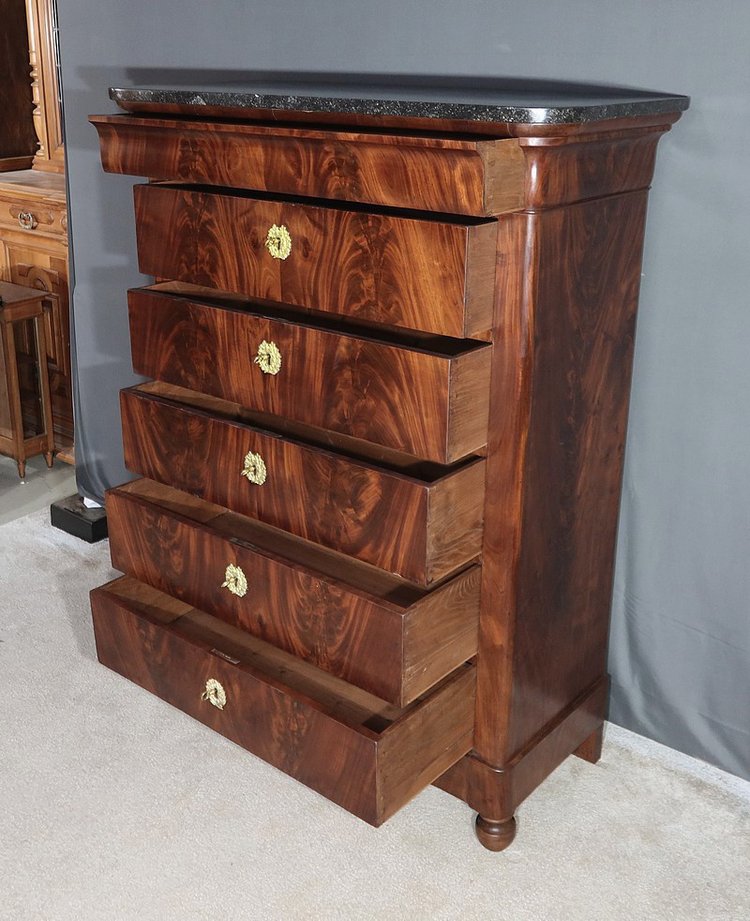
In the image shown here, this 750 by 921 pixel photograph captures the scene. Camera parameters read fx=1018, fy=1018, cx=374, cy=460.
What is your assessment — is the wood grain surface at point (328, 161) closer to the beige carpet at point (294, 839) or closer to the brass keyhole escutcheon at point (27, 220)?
the beige carpet at point (294, 839)

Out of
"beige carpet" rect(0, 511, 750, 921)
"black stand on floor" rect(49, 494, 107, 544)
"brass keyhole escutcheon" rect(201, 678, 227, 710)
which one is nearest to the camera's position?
"beige carpet" rect(0, 511, 750, 921)

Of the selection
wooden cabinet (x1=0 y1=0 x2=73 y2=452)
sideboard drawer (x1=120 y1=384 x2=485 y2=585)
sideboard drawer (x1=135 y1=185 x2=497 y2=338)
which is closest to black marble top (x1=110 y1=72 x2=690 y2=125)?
sideboard drawer (x1=135 y1=185 x2=497 y2=338)

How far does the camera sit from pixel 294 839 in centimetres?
163

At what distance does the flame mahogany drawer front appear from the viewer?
1.41m

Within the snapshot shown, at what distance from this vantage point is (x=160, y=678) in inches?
67.7

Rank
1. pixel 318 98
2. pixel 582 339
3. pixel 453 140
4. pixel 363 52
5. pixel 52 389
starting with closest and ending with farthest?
pixel 453 140
pixel 318 98
pixel 582 339
pixel 363 52
pixel 52 389

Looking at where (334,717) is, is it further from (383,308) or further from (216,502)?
(383,308)

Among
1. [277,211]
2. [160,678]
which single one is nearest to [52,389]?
[160,678]

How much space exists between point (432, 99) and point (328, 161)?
0.59 ft

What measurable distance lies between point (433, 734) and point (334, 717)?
0.15 m

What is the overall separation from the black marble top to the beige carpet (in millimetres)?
1096

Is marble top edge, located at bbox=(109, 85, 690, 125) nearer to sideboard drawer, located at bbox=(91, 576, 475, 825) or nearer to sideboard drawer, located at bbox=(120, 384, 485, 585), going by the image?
sideboard drawer, located at bbox=(120, 384, 485, 585)

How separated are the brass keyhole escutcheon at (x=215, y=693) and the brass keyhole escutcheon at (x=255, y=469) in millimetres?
338

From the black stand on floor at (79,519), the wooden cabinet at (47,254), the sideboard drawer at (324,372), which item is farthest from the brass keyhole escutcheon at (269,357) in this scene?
the wooden cabinet at (47,254)
